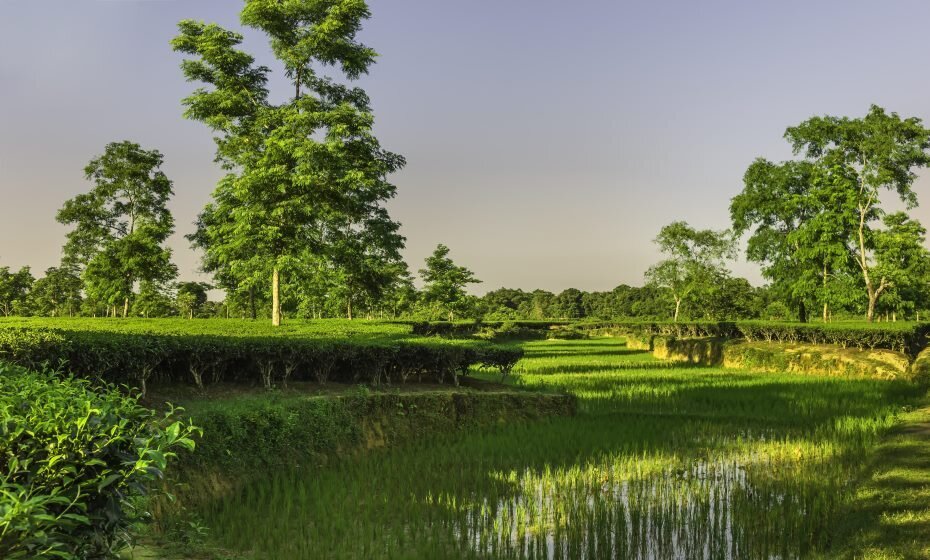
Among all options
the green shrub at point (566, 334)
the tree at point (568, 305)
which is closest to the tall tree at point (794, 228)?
the green shrub at point (566, 334)

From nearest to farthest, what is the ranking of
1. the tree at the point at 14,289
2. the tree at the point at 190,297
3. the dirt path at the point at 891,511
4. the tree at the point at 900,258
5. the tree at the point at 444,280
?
the dirt path at the point at 891,511
the tree at the point at 900,258
the tree at the point at 444,280
the tree at the point at 14,289
the tree at the point at 190,297

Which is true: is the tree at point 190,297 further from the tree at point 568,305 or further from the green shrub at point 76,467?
the green shrub at point 76,467

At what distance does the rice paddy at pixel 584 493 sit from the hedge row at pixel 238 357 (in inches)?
125

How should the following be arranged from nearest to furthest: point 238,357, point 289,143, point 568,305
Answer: point 238,357 < point 289,143 < point 568,305

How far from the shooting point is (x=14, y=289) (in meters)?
72.6

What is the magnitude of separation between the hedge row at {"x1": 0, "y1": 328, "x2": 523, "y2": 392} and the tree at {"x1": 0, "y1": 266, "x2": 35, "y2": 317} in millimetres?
77433

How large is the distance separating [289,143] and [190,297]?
60246 mm

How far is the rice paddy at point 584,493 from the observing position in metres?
6.07

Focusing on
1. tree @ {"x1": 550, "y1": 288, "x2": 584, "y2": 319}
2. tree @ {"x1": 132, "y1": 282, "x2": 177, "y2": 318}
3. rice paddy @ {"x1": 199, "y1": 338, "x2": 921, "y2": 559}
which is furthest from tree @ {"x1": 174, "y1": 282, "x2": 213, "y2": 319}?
rice paddy @ {"x1": 199, "y1": 338, "x2": 921, "y2": 559}

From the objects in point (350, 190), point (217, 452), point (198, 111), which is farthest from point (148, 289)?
point (217, 452)

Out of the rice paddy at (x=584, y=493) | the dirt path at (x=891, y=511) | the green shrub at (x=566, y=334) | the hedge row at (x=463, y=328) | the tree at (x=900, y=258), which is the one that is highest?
the tree at (x=900, y=258)

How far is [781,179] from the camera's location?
38.9m

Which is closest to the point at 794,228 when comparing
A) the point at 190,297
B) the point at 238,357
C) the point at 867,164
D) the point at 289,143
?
the point at 867,164

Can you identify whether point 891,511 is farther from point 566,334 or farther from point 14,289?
point 14,289
